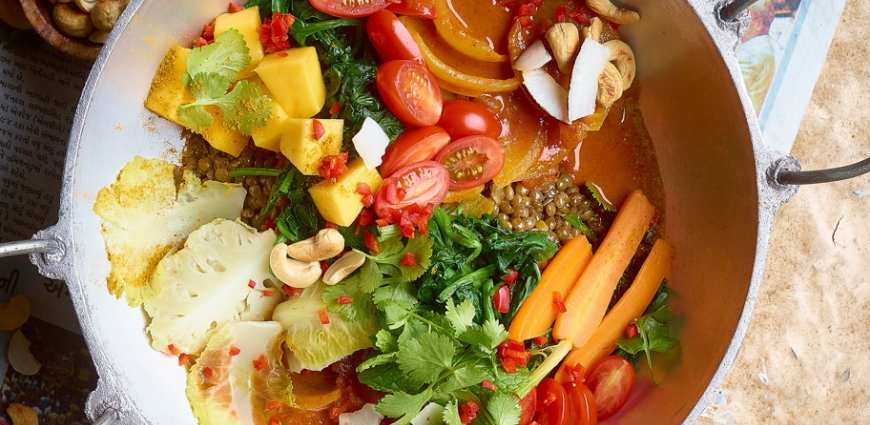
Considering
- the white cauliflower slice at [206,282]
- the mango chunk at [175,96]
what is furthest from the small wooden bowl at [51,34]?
the white cauliflower slice at [206,282]

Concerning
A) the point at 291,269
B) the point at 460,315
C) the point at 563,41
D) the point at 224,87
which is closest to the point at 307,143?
the point at 224,87

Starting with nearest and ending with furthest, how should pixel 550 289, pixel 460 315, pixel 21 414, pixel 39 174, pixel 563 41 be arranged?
pixel 460 315 → pixel 563 41 → pixel 550 289 → pixel 21 414 → pixel 39 174

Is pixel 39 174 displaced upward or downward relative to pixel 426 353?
upward

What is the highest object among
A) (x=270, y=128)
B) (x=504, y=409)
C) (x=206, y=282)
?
(x=270, y=128)

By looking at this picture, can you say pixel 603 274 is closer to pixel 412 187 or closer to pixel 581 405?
pixel 581 405

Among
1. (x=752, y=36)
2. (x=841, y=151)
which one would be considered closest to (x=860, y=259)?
(x=841, y=151)

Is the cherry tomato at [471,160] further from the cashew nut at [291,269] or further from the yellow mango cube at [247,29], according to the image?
the yellow mango cube at [247,29]
